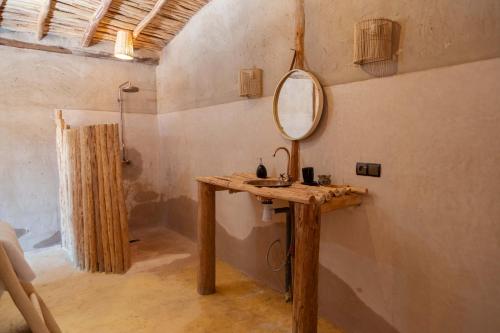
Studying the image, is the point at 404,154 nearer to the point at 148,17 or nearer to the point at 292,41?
the point at 292,41

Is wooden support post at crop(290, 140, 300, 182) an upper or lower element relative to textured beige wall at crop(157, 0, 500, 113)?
lower

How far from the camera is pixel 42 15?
10.6 ft

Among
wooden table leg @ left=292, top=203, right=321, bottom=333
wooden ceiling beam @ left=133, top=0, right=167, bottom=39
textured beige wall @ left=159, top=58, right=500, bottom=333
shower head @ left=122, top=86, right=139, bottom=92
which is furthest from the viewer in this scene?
shower head @ left=122, top=86, right=139, bottom=92

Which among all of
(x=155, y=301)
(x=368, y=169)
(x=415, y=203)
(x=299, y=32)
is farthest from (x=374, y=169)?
(x=155, y=301)

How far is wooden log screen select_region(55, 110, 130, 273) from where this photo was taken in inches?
120

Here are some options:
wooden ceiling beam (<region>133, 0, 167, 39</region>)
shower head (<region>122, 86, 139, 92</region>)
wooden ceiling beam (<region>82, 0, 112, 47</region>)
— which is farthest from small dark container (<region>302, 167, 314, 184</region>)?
shower head (<region>122, 86, 139, 92</region>)

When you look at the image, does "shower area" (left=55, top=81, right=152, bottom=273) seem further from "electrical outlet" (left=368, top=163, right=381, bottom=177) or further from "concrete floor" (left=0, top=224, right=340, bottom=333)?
"electrical outlet" (left=368, top=163, right=381, bottom=177)

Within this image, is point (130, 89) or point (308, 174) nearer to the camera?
point (308, 174)

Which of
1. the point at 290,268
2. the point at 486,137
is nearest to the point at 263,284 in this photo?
the point at 290,268

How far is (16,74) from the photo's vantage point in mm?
3594

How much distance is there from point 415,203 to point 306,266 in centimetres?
71

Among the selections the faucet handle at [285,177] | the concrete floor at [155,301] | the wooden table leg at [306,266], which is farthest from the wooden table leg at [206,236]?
the wooden table leg at [306,266]

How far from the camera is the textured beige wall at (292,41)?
157 cm

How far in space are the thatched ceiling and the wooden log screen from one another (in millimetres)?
1263
